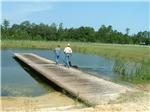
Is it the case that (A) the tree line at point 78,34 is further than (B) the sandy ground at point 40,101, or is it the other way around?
(A) the tree line at point 78,34

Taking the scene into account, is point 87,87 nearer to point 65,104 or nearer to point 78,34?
point 65,104

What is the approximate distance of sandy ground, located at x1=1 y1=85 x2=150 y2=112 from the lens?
1132cm

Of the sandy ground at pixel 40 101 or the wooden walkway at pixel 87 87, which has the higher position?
the wooden walkway at pixel 87 87

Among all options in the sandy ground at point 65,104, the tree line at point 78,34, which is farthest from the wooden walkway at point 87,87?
the tree line at point 78,34

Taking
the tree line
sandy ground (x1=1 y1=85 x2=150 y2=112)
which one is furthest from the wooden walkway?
the tree line

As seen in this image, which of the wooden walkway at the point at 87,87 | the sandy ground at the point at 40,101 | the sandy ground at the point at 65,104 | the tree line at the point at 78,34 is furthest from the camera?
the tree line at the point at 78,34

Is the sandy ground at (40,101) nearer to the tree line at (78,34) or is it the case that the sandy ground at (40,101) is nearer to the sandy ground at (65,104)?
the sandy ground at (65,104)

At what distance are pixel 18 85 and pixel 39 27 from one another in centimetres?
8933

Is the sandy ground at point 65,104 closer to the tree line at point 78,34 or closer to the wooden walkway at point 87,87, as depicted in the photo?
the wooden walkway at point 87,87

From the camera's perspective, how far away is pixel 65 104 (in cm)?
1432

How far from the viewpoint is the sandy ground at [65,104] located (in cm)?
1132

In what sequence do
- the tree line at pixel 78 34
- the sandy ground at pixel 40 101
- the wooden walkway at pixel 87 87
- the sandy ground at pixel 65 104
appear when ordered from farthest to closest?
1. the tree line at pixel 78 34
2. the sandy ground at pixel 40 101
3. the wooden walkway at pixel 87 87
4. the sandy ground at pixel 65 104

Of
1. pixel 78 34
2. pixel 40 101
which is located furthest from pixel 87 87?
pixel 78 34

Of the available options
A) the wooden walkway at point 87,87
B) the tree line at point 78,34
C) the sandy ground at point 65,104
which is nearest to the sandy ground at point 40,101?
the sandy ground at point 65,104
